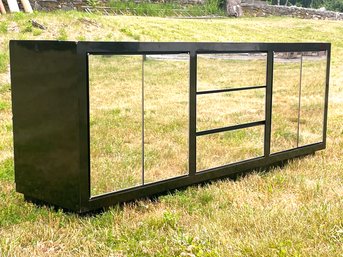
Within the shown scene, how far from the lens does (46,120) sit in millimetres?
4289

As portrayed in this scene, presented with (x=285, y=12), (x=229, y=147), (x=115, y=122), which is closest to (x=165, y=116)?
(x=115, y=122)

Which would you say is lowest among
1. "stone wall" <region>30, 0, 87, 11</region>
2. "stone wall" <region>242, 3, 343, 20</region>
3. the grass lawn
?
the grass lawn

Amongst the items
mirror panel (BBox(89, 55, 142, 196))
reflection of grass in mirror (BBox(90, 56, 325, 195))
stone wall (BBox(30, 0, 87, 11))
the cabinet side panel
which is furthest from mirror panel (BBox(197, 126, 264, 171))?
stone wall (BBox(30, 0, 87, 11))

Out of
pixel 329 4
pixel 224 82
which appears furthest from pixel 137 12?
pixel 329 4

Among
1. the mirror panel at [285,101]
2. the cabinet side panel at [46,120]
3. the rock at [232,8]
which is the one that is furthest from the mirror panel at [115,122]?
the rock at [232,8]

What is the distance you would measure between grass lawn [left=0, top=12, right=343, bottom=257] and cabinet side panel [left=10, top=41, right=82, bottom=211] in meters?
0.16

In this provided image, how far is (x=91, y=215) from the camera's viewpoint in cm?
430

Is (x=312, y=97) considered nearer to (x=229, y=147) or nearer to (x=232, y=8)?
(x=229, y=147)

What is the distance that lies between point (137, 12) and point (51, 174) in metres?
18.3

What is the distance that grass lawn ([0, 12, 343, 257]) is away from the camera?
12.2 ft

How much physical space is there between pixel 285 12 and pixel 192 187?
86.2ft

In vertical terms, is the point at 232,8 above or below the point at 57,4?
below

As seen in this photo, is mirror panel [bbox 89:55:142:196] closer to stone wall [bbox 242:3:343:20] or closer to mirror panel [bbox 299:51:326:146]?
mirror panel [bbox 299:51:326:146]

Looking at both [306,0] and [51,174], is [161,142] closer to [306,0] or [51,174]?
[51,174]
